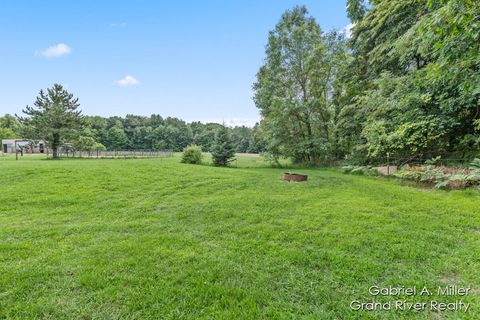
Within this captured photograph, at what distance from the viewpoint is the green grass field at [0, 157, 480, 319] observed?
1962 mm

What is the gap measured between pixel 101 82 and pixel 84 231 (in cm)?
2084

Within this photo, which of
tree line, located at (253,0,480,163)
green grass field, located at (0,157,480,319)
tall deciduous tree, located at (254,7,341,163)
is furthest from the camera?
tall deciduous tree, located at (254,7,341,163)

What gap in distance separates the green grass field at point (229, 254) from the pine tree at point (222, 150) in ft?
33.2

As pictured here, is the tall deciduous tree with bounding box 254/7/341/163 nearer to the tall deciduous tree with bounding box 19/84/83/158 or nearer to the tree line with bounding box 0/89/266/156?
the tree line with bounding box 0/89/266/156

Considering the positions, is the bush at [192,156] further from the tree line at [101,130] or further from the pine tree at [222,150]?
the pine tree at [222,150]

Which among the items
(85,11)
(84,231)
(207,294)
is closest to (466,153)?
(207,294)

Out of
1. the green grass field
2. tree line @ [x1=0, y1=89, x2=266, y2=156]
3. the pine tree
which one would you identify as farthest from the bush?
the green grass field

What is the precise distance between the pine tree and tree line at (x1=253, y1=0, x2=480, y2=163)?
2.77 m

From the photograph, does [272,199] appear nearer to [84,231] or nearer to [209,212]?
[209,212]

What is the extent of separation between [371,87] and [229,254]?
12519 millimetres

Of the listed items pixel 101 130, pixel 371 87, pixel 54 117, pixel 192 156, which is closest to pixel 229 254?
pixel 371 87

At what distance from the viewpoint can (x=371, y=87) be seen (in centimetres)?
1195

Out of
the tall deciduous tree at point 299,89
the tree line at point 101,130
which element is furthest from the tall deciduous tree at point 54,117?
the tall deciduous tree at point 299,89

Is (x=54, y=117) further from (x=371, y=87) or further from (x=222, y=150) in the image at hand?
(x=371, y=87)
